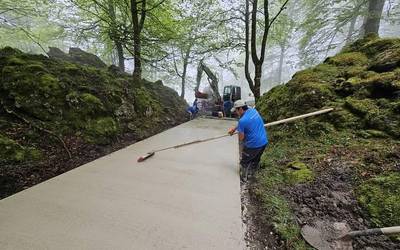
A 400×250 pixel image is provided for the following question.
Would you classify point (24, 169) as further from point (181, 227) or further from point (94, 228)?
point (181, 227)

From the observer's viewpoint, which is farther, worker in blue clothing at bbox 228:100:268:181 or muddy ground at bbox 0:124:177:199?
worker in blue clothing at bbox 228:100:268:181

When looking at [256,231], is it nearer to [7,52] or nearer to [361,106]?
[361,106]

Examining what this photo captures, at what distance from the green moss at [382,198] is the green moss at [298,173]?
0.62 meters

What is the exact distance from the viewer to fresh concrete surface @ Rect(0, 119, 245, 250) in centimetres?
207

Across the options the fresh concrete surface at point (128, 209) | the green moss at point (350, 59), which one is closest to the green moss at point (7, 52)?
the fresh concrete surface at point (128, 209)

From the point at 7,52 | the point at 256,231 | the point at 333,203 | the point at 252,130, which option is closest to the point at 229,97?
the point at 252,130

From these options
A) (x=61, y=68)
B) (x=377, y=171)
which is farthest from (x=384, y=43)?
(x=61, y=68)

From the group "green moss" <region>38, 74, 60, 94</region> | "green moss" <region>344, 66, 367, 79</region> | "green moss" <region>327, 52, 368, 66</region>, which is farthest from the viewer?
"green moss" <region>327, 52, 368, 66</region>

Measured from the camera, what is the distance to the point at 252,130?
369 centimetres

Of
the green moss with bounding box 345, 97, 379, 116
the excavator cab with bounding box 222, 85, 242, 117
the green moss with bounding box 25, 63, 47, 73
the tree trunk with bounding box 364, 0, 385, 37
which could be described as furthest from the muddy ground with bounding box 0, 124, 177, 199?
the tree trunk with bounding box 364, 0, 385, 37

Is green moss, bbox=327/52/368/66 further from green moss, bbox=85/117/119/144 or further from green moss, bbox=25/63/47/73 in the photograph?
green moss, bbox=25/63/47/73

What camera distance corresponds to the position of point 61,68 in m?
5.39

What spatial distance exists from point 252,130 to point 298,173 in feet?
3.09

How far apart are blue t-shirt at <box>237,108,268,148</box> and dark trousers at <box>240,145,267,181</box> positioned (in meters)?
0.08
